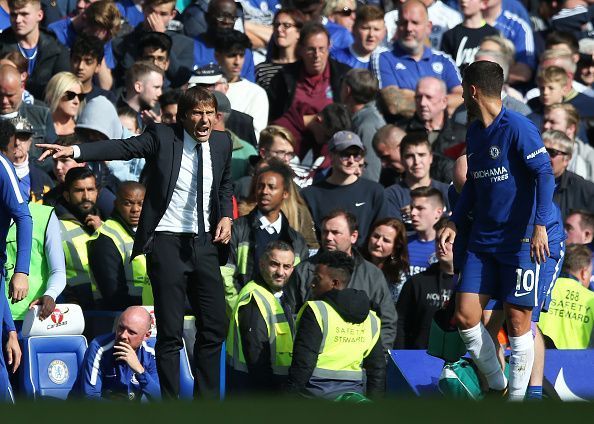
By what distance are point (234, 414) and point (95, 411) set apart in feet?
0.74

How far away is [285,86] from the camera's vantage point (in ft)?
37.3

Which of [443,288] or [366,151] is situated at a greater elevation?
[366,151]

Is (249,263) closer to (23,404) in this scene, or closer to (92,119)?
(92,119)

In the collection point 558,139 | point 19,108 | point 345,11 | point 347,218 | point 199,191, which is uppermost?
point 345,11

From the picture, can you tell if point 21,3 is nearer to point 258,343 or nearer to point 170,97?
point 170,97

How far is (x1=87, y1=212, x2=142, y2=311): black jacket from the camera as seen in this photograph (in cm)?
827

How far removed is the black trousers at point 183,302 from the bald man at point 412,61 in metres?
5.60

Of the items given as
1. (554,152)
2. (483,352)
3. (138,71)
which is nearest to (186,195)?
(483,352)

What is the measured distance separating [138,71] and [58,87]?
2.52 ft

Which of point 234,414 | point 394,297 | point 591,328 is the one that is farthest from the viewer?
point 394,297

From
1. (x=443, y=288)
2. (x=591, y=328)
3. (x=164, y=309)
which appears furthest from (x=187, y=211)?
(x=591, y=328)

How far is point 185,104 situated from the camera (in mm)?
6457

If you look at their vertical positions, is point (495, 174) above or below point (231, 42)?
below

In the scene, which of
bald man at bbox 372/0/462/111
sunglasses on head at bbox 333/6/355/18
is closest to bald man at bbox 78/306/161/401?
bald man at bbox 372/0/462/111
